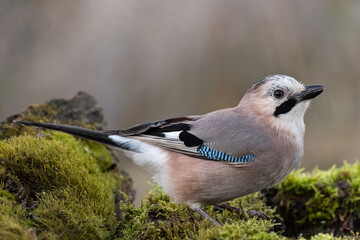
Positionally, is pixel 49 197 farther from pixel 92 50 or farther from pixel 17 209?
pixel 92 50

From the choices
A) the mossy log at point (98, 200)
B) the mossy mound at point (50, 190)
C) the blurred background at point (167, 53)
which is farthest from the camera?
the blurred background at point (167, 53)

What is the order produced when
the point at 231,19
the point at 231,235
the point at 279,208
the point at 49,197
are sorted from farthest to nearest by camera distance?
the point at 231,19
the point at 279,208
the point at 49,197
the point at 231,235

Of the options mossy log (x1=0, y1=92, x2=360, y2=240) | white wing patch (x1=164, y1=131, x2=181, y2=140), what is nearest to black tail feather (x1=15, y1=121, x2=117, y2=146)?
mossy log (x1=0, y1=92, x2=360, y2=240)

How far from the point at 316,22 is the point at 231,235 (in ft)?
20.9

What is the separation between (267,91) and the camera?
15.0 feet

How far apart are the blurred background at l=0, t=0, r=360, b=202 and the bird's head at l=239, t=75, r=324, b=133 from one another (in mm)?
3782

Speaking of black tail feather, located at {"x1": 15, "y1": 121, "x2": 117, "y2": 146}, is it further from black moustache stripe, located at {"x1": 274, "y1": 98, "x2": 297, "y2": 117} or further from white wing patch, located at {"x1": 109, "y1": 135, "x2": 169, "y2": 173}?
black moustache stripe, located at {"x1": 274, "y1": 98, "x2": 297, "y2": 117}

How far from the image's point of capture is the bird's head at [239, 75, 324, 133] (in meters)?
4.48

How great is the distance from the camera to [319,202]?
5.02 m

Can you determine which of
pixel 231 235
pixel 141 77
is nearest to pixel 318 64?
pixel 141 77

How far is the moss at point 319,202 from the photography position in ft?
16.3

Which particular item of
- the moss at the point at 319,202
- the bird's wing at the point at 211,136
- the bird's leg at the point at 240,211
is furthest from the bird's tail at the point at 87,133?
the moss at the point at 319,202

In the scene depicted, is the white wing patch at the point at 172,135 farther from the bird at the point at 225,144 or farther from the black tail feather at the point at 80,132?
the black tail feather at the point at 80,132

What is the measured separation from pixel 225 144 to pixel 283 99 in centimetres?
80
